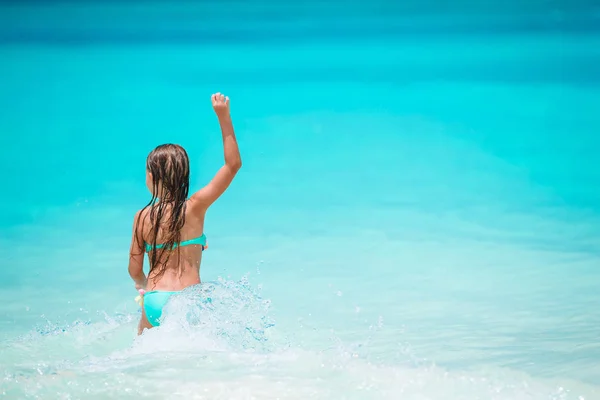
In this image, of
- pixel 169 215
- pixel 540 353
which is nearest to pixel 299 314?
pixel 540 353

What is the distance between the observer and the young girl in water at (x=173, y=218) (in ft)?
10.1

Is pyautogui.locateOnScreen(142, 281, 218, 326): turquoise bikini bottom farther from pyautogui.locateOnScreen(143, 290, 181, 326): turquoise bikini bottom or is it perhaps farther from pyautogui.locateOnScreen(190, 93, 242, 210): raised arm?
pyautogui.locateOnScreen(190, 93, 242, 210): raised arm

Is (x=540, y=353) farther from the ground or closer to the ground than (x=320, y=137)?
closer to the ground

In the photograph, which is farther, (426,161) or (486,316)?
(426,161)

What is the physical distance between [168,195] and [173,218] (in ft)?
0.33

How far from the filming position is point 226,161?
3.05 meters

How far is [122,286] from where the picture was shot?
18.1ft

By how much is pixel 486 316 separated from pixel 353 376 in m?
2.13

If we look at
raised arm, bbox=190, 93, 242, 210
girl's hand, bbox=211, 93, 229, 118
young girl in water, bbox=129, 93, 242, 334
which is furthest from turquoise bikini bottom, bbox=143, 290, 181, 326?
girl's hand, bbox=211, 93, 229, 118

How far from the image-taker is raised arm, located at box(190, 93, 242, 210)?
10.0 ft

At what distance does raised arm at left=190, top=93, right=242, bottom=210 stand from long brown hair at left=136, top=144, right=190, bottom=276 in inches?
2.9

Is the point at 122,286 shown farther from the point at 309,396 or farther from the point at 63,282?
the point at 309,396

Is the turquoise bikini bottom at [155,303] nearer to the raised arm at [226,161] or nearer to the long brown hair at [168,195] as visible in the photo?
the long brown hair at [168,195]

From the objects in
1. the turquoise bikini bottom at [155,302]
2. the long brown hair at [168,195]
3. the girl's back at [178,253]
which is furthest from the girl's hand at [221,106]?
the turquoise bikini bottom at [155,302]
